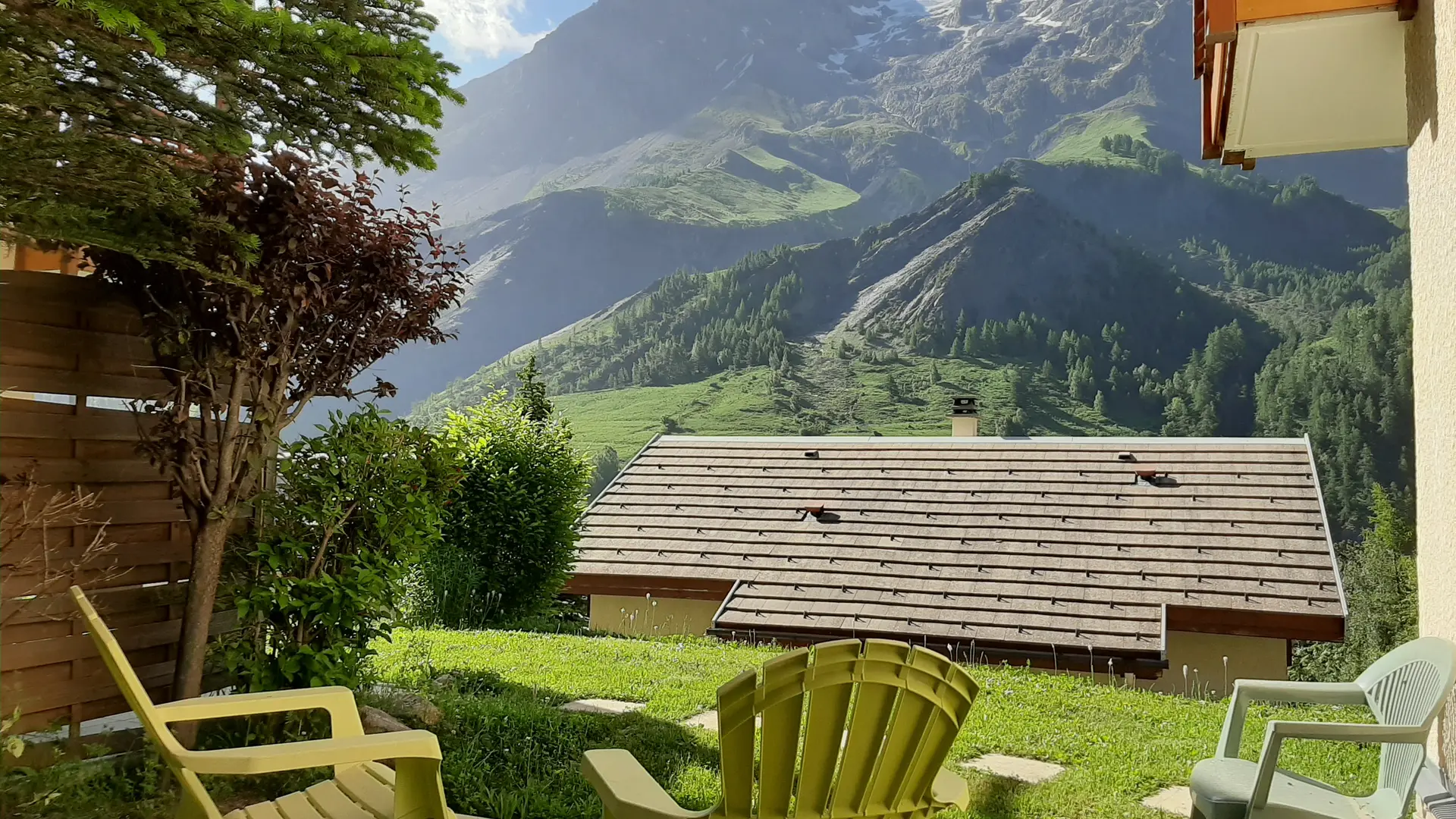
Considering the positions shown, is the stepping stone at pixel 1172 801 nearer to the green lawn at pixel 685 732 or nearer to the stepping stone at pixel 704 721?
the green lawn at pixel 685 732

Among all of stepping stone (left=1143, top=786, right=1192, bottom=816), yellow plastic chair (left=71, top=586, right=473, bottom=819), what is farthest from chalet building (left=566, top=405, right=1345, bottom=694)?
yellow plastic chair (left=71, top=586, right=473, bottom=819)

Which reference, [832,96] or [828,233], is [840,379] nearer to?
[828,233]

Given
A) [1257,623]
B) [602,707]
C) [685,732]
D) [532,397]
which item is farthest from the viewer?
[532,397]

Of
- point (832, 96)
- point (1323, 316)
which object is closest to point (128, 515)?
point (1323, 316)

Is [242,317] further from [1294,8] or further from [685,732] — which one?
[1294,8]

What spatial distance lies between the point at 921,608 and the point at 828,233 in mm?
89067

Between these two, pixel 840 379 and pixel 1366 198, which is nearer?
pixel 840 379

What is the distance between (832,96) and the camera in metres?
134

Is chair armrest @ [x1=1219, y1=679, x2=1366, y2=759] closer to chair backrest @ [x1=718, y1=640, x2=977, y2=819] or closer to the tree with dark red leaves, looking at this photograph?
chair backrest @ [x1=718, y1=640, x2=977, y2=819]

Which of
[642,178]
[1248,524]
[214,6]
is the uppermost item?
[642,178]

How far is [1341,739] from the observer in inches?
111

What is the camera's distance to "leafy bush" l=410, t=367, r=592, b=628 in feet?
31.6

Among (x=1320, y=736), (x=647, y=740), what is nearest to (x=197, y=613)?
(x=647, y=740)

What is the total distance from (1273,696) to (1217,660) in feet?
24.7
